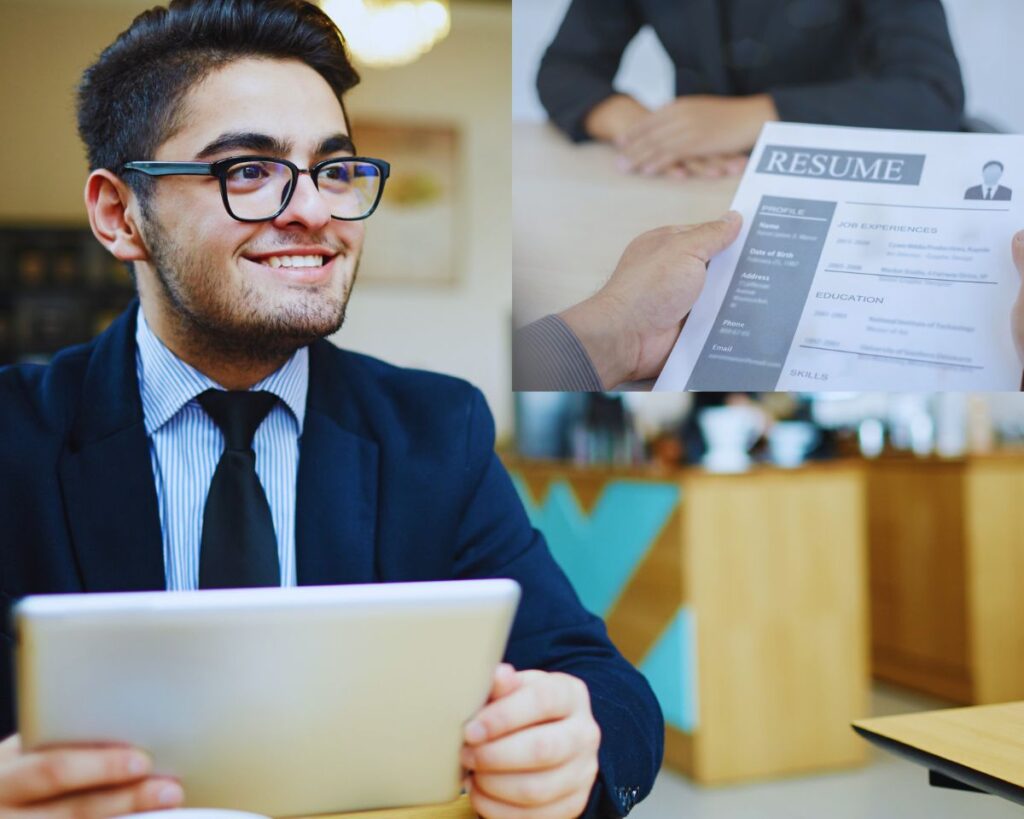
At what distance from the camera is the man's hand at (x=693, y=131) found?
115 centimetres

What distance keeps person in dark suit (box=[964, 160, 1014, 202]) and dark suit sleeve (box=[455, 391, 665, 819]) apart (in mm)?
640

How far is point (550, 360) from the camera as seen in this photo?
1144 mm

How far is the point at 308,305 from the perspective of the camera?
115 cm

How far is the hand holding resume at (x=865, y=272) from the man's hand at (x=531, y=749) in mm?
455

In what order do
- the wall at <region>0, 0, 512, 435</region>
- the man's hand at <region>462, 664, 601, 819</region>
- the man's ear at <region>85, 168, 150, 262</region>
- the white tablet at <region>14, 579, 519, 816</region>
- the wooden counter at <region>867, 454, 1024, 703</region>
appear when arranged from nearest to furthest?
the white tablet at <region>14, 579, 519, 816</region>
the man's hand at <region>462, 664, 601, 819</region>
the man's ear at <region>85, 168, 150, 262</region>
the wooden counter at <region>867, 454, 1024, 703</region>
the wall at <region>0, 0, 512, 435</region>

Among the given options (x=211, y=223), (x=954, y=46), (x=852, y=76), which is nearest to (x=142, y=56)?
(x=211, y=223)

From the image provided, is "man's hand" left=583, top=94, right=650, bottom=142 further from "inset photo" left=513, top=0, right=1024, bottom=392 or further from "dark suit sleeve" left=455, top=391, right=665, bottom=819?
"dark suit sleeve" left=455, top=391, right=665, bottom=819

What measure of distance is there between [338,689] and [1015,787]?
62 centimetres

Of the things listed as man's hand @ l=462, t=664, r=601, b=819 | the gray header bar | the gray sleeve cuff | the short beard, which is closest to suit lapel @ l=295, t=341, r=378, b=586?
the short beard

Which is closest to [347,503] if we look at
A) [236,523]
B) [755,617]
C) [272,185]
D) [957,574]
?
[236,523]

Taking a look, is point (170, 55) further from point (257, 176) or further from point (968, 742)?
point (968, 742)

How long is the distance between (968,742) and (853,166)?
2.06 feet

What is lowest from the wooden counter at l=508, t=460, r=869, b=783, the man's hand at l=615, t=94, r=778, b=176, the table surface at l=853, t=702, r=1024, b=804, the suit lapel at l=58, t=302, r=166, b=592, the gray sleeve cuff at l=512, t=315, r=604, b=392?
the wooden counter at l=508, t=460, r=869, b=783

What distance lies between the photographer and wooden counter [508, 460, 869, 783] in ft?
10.0
